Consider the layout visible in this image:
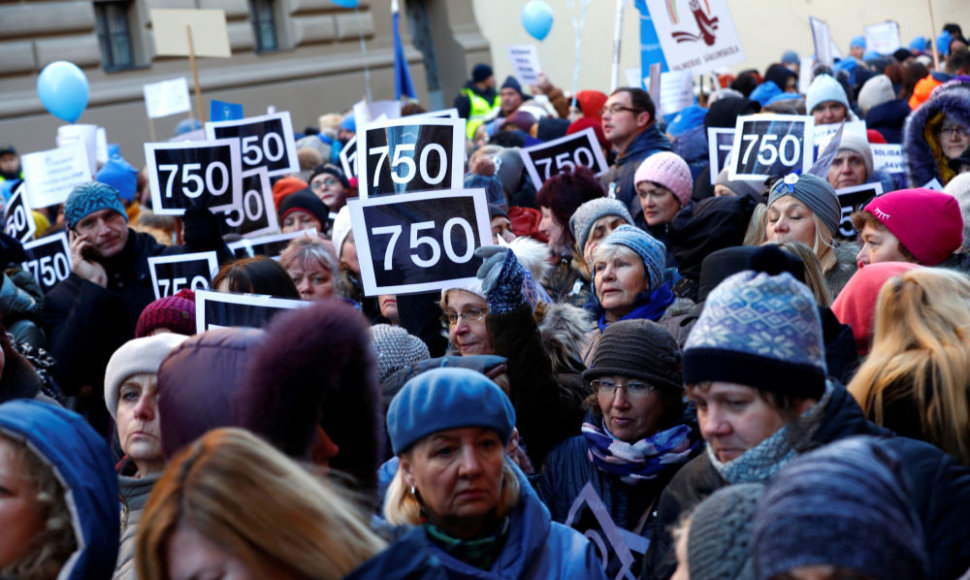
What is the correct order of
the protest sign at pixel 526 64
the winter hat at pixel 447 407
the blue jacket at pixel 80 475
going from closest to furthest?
the blue jacket at pixel 80 475 → the winter hat at pixel 447 407 → the protest sign at pixel 526 64

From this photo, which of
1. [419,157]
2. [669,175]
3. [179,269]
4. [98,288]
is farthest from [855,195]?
[98,288]

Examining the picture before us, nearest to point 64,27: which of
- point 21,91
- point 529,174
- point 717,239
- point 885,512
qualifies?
point 21,91

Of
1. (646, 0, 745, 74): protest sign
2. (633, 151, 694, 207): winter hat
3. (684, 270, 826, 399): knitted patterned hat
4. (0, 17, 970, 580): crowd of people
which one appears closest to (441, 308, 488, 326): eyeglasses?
(0, 17, 970, 580): crowd of people

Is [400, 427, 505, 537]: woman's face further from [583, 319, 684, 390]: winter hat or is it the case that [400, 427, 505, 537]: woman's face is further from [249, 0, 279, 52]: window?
[249, 0, 279, 52]: window

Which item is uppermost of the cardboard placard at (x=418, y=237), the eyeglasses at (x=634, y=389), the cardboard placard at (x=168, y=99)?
the cardboard placard at (x=168, y=99)

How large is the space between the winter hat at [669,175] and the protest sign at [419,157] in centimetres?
144

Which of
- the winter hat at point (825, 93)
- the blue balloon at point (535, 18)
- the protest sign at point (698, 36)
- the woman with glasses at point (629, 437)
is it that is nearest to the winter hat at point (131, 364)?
the woman with glasses at point (629, 437)

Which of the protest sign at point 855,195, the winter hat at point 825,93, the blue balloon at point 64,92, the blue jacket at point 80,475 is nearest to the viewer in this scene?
the blue jacket at point 80,475

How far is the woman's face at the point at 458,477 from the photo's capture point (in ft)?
9.88

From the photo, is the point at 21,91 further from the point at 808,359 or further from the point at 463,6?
the point at 808,359

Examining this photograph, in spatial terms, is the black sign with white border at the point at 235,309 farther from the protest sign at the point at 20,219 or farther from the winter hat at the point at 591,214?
the protest sign at the point at 20,219

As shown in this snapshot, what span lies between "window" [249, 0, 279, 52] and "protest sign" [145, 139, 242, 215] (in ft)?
47.1

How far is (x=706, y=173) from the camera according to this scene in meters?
7.85

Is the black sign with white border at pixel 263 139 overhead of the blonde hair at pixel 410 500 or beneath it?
overhead
